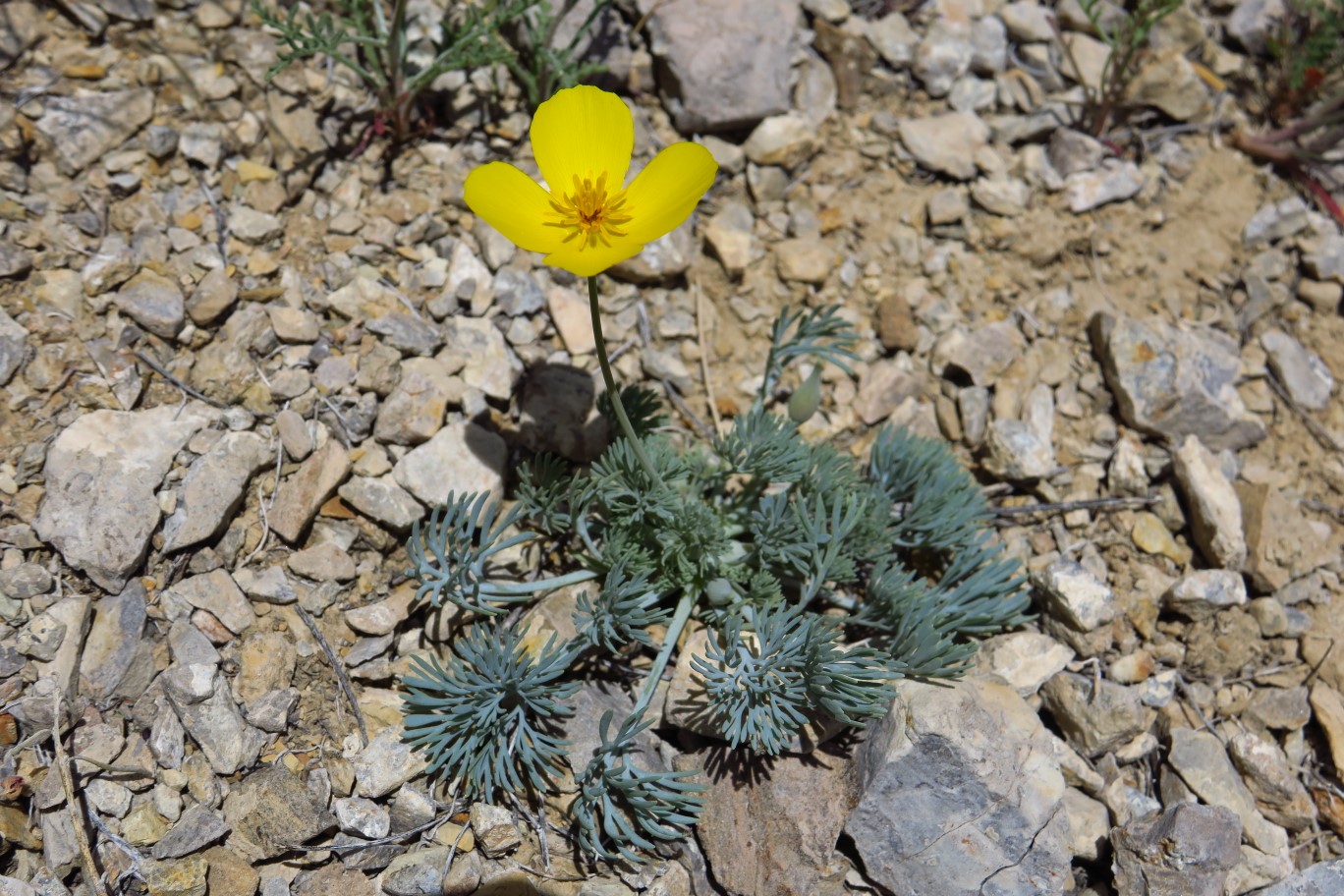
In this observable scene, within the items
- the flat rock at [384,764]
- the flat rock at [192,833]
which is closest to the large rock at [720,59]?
the flat rock at [384,764]

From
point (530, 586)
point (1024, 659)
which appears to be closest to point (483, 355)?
point (530, 586)

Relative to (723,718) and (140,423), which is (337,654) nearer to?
(140,423)

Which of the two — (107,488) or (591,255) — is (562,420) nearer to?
(591,255)

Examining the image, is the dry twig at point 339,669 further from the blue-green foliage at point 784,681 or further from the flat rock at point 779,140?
the flat rock at point 779,140

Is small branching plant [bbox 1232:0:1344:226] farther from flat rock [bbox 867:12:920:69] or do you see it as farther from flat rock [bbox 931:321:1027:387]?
flat rock [bbox 931:321:1027:387]

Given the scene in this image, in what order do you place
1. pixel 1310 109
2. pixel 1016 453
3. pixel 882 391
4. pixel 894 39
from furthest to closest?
pixel 1310 109, pixel 894 39, pixel 882 391, pixel 1016 453

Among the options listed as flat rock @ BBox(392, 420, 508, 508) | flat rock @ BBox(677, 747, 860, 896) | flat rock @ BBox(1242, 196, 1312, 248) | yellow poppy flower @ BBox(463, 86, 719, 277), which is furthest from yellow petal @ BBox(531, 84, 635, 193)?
flat rock @ BBox(1242, 196, 1312, 248)

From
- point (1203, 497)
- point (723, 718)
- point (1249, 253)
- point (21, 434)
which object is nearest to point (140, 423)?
point (21, 434)
